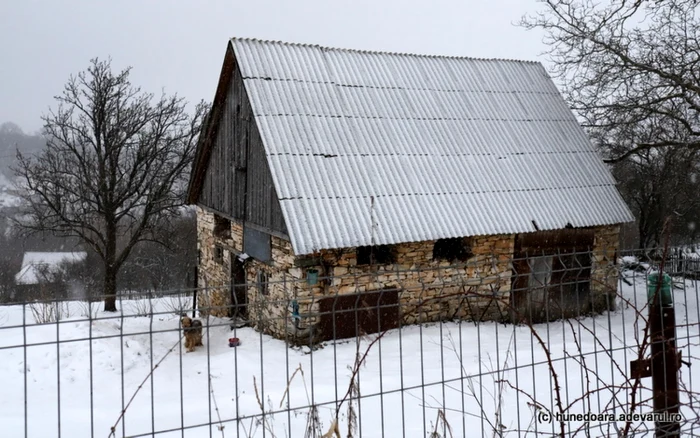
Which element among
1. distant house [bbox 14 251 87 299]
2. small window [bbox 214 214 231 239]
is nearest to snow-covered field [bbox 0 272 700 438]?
small window [bbox 214 214 231 239]

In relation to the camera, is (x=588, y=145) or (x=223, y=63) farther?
(x=588, y=145)

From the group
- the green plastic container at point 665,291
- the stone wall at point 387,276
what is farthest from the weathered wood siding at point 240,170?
the green plastic container at point 665,291

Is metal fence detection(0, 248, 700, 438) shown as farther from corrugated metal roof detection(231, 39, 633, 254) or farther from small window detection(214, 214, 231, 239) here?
small window detection(214, 214, 231, 239)

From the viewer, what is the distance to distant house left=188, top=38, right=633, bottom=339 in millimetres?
9414

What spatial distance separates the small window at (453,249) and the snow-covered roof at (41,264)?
3588cm

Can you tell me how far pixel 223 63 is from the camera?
11430 millimetres

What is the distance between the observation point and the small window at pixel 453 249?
1032 centimetres

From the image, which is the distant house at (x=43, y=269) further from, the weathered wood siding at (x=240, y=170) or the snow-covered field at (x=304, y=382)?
the snow-covered field at (x=304, y=382)

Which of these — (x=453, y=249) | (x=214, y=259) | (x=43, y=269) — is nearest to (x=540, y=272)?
(x=453, y=249)

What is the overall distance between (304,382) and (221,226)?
9.89 metres

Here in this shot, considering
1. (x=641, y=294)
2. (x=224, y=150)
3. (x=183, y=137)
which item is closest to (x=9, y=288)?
(x=183, y=137)

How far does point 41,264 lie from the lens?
43250 millimetres

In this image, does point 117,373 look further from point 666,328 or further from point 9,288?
point 9,288

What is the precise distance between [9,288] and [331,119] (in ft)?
117
